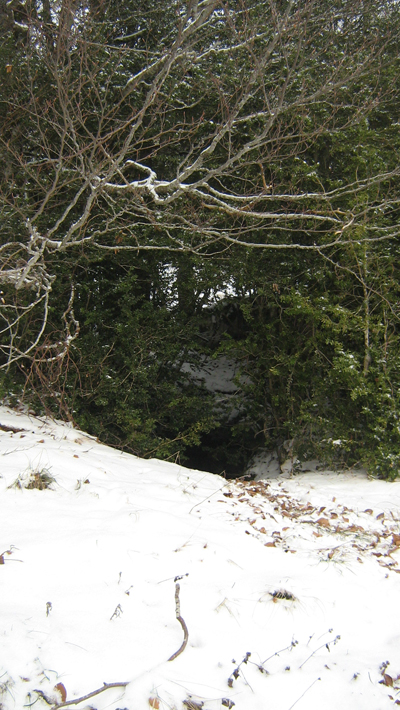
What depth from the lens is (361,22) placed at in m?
6.54

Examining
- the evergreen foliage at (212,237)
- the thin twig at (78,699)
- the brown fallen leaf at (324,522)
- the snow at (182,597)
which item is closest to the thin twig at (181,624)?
the snow at (182,597)

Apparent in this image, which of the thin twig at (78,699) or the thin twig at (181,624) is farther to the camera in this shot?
the thin twig at (181,624)

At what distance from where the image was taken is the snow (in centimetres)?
197

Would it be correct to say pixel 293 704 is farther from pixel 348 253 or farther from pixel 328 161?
pixel 328 161

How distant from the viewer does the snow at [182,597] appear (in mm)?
1972

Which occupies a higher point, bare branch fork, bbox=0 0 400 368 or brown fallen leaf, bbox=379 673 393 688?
bare branch fork, bbox=0 0 400 368

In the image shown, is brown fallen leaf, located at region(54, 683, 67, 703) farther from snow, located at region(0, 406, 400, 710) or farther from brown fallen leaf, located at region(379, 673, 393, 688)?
brown fallen leaf, located at region(379, 673, 393, 688)

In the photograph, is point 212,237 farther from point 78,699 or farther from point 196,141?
point 78,699

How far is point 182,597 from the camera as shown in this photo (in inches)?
98.9

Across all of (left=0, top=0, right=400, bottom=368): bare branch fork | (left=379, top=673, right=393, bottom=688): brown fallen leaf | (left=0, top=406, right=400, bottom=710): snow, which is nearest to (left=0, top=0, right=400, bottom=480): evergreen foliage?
(left=0, top=0, right=400, bottom=368): bare branch fork

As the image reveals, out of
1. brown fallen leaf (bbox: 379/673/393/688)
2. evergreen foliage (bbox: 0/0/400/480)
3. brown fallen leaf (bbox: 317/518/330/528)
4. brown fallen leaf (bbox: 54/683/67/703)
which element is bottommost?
brown fallen leaf (bbox: 54/683/67/703)

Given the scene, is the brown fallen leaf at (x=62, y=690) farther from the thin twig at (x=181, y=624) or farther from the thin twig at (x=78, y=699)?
the thin twig at (x=181, y=624)

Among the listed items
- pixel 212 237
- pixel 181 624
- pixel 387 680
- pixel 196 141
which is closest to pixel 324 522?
pixel 387 680

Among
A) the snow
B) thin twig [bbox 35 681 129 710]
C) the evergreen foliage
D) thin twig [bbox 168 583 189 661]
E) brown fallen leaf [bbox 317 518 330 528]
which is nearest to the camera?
thin twig [bbox 35 681 129 710]
